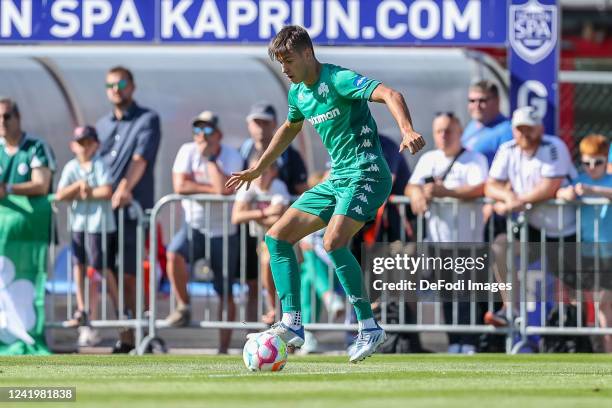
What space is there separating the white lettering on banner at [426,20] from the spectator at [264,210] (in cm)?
224

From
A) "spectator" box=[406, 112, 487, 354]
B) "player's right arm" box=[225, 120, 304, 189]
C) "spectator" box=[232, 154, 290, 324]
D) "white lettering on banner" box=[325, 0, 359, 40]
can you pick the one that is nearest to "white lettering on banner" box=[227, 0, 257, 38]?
"white lettering on banner" box=[325, 0, 359, 40]

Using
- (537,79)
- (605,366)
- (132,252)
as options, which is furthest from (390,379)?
(537,79)

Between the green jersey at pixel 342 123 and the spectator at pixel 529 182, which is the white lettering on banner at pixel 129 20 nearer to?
the spectator at pixel 529 182

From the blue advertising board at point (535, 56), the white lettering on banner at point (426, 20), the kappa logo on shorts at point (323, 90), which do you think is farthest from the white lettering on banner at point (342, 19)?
the kappa logo on shorts at point (323, 90)

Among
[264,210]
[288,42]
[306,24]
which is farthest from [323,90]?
[306,24]

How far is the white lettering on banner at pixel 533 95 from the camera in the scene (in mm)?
14430

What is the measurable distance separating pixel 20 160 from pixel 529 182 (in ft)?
14.3

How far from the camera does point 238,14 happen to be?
14586 millimetres

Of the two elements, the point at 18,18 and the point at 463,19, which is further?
the point at 18,18

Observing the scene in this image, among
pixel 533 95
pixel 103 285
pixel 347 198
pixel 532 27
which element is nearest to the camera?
pixel 347 198

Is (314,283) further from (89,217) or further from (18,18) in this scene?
(18,18)

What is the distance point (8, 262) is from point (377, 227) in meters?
3.13

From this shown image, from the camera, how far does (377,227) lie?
13.0 meters

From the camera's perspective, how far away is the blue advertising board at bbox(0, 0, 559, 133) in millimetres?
14414
